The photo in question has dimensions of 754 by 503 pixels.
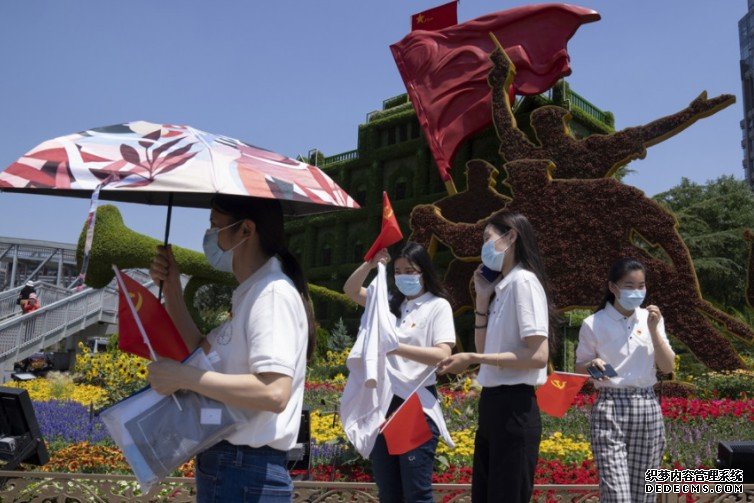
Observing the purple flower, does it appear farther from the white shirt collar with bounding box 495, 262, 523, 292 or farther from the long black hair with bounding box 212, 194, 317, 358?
the long black hair with bounding box 212, 194, 317, 358

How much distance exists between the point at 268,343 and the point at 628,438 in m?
2.67

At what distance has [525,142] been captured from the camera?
594 inches

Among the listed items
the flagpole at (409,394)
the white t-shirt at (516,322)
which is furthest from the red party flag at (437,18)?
the white t-shirt at (516,322)

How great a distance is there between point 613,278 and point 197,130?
288cm

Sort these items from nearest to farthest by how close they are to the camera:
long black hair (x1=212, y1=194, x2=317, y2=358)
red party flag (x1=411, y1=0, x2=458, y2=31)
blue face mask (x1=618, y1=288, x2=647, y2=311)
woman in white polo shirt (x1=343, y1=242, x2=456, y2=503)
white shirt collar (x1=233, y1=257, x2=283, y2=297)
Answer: white shirt collar (x1=233, y1=257, x2=283, y2=297) < long black hair (x1=212, y1=194, x2=317, y2=358) < woman in white polo shirt (x1=343, y1=242, x2=456, y2=503) < blue face mask (x1=618, y1=288, x2=647, y2=311) < red party flag (x1=411, y1=0, x2=458, y2=31)

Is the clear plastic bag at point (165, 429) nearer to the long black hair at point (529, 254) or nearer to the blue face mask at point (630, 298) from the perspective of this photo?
the long black hair at point (529, 254)

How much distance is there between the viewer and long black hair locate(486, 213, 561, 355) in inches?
137

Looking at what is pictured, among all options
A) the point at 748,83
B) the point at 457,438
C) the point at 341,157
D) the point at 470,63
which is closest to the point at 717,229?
the point at 341,157

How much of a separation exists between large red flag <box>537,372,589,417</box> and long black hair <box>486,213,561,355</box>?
0.82m

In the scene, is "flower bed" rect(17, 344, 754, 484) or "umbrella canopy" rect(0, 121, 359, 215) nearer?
"umbrella canopy" rect(0, 121, 359, 215)

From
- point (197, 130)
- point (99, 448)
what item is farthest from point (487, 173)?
point (197, 130)

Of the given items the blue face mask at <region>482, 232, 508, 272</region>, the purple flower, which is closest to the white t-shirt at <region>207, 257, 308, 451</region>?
the blue face mask at <region>482, 232, 508, 272</region>

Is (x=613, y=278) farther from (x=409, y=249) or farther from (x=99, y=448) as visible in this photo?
(x=99, y=448)

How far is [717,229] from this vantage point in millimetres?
33312
